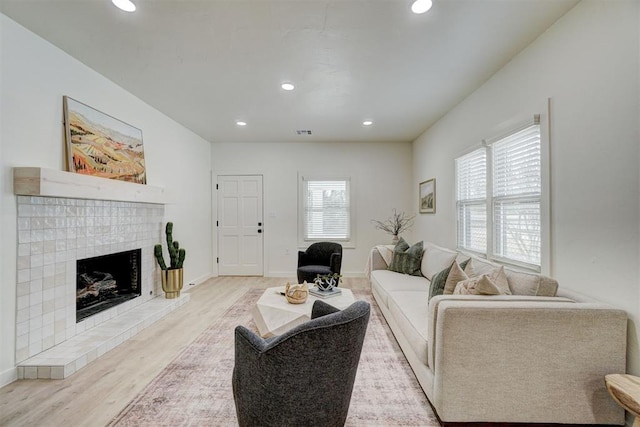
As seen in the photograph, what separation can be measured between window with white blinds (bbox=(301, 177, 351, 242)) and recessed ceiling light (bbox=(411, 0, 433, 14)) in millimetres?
3916

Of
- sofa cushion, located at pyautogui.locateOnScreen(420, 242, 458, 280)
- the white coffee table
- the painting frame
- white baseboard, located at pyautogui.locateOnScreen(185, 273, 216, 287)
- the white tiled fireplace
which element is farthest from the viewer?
white baseboard, located at pyautogui.locateOnScreen(185, 273, 216, 287)

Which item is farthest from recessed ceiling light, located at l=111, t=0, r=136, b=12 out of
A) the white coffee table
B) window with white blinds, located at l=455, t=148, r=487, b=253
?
window with white blinds, located at l=455, t=148, r=487, b=253

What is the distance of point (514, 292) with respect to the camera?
208cm

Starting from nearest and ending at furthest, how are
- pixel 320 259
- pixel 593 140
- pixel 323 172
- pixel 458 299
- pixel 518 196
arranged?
pixel 458 299, pixel 593 140, pixel 518 196, pixel 320 259, pixel 323 172

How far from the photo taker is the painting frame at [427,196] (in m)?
4.73

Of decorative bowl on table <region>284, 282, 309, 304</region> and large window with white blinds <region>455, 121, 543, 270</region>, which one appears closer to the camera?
large window with white blinds <region>455, 121, 543, 270</region>

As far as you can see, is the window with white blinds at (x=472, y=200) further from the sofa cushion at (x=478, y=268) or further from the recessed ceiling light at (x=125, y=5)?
the recessed ceiling light at (x=125, y=5)

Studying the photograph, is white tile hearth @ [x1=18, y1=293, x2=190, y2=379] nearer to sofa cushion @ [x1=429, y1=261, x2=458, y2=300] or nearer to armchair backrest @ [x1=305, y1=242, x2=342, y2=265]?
armchair backrest @ [x1=305, y1=242, x2=342, y2=265]

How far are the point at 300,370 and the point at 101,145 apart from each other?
9.99ft

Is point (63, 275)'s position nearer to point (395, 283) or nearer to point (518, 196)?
point (395, 283)

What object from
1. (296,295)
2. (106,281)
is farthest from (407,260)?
(106,281)

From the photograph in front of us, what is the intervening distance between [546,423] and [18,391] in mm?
3368

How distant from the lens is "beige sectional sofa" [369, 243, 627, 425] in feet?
5.23

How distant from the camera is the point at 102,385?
2139 millimetres
